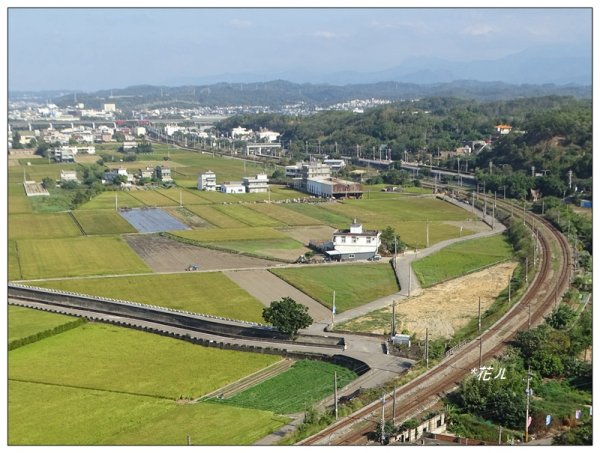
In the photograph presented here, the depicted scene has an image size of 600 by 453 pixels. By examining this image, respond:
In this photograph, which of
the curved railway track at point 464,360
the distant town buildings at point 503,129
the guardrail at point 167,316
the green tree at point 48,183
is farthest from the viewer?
the distant town buildings at point 503,129

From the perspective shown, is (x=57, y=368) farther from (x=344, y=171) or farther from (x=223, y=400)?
(x=344, y=171)

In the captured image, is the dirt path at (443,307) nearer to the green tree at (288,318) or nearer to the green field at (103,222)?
the green tree at (288,318)

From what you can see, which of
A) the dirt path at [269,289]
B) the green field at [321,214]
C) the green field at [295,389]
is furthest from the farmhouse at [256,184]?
the green field at [295,389]

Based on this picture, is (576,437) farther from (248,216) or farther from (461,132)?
(461,132)

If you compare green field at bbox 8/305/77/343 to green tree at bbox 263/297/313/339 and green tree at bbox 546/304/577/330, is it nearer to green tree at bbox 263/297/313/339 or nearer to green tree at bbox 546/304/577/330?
green tree at bbox 263/297/313/339

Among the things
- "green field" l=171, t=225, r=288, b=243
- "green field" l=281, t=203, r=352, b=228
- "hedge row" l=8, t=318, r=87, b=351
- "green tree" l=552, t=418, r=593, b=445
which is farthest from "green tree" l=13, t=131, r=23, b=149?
"green tree" l=552, t=418, r=593, b=445

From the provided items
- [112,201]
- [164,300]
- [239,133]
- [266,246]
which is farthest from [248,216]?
[239,133]

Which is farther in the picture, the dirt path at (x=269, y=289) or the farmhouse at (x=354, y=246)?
the farmhouse at (x=354, y=246)

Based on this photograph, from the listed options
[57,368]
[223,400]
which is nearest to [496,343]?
[223,400]
